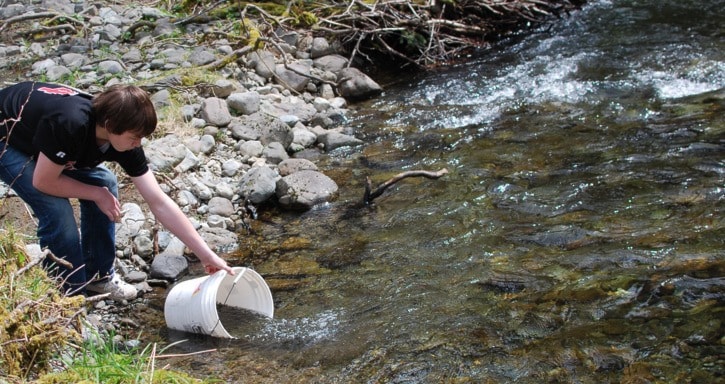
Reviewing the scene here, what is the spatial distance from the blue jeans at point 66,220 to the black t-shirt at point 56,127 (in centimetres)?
11

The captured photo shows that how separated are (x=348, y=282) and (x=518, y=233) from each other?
1183 mm

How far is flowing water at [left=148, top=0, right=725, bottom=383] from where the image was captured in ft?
11.4

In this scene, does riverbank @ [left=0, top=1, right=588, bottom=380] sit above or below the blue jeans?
below

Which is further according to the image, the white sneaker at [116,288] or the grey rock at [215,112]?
the grey rock at [215,112]

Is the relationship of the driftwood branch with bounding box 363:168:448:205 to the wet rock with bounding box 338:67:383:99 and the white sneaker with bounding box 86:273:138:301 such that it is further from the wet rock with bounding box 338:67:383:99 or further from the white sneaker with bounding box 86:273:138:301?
the wet rock with bounding box 338:67:383:99

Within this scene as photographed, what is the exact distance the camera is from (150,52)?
7.92m

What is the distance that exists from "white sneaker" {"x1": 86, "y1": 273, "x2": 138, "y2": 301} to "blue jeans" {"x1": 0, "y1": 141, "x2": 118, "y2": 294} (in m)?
0.17

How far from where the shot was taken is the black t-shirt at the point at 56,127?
123 inches

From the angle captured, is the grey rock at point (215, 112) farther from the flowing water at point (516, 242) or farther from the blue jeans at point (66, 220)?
the blue jeans at point (66, 220)

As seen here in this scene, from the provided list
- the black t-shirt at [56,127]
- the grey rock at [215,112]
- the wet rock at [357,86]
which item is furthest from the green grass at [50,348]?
the wet rock at [357,86]

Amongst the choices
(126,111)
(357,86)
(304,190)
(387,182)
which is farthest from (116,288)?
(357,86)

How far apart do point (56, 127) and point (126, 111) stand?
35 centimetres

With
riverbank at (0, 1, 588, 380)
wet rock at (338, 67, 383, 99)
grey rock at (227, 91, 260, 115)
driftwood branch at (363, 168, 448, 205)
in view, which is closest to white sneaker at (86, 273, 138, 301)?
riverbank at (0, 1, 588, 380)

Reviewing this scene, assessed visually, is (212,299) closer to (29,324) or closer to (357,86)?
(29,324)
